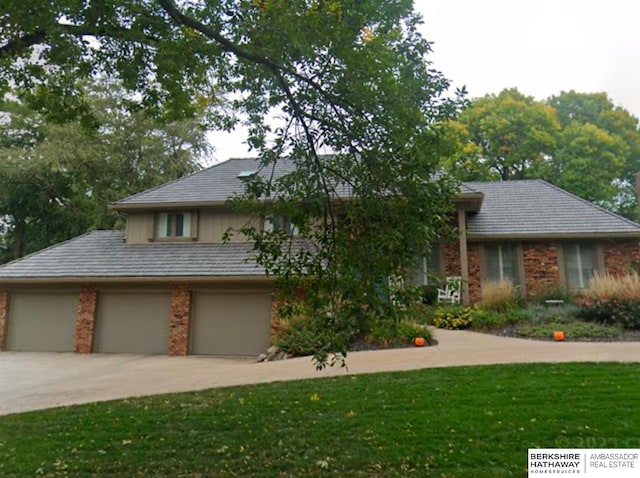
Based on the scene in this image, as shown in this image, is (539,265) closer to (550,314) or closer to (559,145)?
(550,314)

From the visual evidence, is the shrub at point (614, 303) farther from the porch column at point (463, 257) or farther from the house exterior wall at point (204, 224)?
the house exterior wall at point (204, 224)

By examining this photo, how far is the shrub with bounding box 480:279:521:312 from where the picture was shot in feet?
39.6

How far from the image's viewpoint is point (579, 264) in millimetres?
13836

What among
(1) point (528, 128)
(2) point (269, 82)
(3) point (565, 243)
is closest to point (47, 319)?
(2) point (269, 82)

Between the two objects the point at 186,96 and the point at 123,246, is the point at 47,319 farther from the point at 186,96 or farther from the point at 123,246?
the point at 186,96

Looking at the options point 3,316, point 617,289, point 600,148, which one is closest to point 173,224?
point 3,316

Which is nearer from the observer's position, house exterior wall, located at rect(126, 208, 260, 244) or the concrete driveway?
the concrete driveway

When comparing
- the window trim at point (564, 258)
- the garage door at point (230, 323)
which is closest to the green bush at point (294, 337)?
the garage door at point (230, 323)

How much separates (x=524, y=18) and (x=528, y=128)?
943 inches

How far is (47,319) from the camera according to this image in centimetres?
1338

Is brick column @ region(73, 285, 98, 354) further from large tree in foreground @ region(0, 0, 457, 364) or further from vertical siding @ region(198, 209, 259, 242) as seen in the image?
large tree in foreground @ region(0, 0, 457, 364)

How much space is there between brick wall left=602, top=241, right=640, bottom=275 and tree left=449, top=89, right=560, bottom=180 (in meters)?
13.7

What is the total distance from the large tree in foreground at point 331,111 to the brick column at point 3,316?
36.5ft

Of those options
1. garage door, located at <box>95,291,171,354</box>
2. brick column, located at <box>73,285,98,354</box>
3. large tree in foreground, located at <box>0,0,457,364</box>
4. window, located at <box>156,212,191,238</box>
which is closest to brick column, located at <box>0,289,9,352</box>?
brick column, located at <box>73,285,98,354</box>
